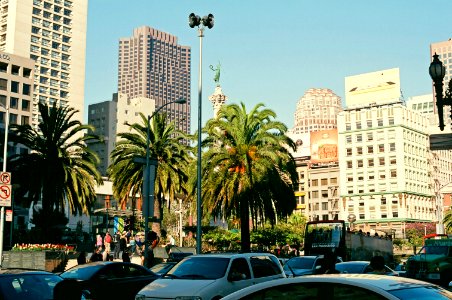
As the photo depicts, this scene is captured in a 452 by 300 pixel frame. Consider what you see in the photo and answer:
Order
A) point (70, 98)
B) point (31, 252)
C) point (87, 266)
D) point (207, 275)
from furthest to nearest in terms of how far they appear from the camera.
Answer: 1. point (70, 98)
2. point (31, 252)
3. point (87, 266)
4. point (207, 275)

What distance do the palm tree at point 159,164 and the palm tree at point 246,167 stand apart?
2.95 meters

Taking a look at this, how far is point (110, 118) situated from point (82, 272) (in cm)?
15264

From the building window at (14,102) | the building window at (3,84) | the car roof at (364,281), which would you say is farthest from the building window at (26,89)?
the car roof at (364,281)

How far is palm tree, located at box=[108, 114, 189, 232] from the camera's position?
39.7 m

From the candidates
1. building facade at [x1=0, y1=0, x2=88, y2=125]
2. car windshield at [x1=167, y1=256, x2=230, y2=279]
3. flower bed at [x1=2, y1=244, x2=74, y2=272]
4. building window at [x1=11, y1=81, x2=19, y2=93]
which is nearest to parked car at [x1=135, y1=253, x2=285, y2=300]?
car windshield at [x1=167, y1=256, x2=230, y2=279]

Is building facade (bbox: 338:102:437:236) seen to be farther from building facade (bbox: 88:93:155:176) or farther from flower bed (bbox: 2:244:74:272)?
flower bed (bbox: 2:244:74:272)

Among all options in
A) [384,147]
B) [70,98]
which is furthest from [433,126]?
[70,98]

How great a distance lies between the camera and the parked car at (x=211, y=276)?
38.6ft

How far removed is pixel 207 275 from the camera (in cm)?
1267

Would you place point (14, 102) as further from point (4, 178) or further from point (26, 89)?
point (4, 178)

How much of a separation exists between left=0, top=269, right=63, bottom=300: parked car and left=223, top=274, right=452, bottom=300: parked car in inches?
217

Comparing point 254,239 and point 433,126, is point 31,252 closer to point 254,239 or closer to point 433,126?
point 254,239

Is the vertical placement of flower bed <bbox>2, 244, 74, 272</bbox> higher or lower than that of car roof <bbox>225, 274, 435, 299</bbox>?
lower

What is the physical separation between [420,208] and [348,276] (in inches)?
5302
